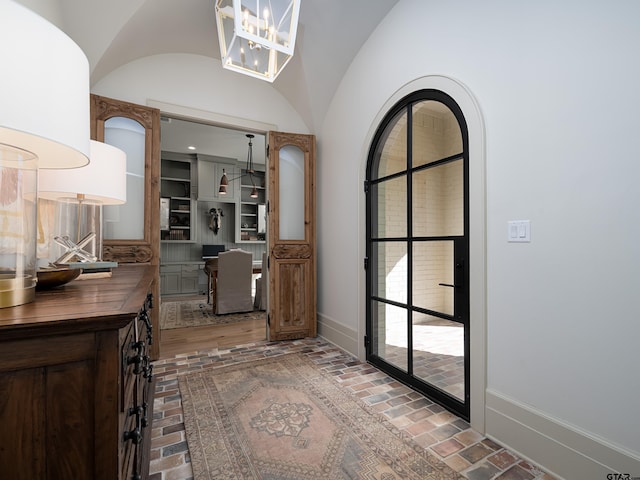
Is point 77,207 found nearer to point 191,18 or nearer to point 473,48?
point 191,18

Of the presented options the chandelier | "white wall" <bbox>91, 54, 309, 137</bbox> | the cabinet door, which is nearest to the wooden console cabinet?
the chandelier

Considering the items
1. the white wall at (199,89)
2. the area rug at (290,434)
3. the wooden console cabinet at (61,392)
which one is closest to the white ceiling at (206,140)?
the white wall at (199,89)

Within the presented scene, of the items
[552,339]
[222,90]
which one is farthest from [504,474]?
[222,90]

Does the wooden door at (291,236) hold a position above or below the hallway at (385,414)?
above

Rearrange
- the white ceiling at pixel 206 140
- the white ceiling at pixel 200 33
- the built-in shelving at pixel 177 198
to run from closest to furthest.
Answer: the white ceiling at pixel 200 33
the white ceiling at pixel 206 140
the built-in shelving at pixel 177 198

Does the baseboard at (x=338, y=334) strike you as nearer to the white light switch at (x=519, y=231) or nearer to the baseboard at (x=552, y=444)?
the baseboard at (x=552, y=444)

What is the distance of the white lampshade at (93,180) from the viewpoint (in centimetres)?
137

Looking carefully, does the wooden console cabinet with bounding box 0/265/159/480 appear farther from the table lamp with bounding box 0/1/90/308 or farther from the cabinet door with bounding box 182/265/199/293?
the cabinet door with bounding box 182/265/199/293

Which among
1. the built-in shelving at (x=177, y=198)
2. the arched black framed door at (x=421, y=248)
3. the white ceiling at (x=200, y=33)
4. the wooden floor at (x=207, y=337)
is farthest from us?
the built-in shelving at (x=177, y=198)

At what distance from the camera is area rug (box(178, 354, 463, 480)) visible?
1.51 meters

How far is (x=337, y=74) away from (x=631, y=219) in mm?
2856

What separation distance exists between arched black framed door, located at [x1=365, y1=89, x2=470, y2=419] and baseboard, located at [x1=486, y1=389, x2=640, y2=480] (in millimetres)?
228

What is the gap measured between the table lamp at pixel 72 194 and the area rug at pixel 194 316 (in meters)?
2.66

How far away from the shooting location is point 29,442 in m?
0.62
